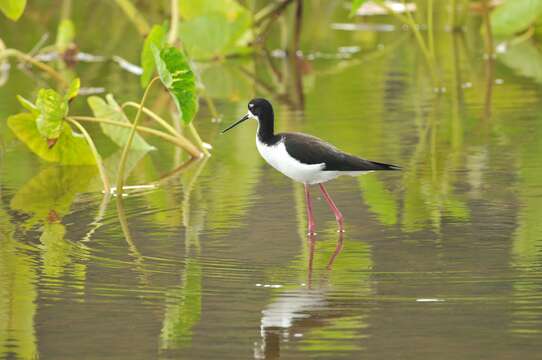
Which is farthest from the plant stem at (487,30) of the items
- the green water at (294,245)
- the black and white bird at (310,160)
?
the black and white bird at (310,160)

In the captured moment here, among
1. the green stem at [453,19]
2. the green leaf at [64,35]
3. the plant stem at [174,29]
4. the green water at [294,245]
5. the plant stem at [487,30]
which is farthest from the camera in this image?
the green stem at [453,19]

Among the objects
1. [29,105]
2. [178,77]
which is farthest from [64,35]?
[178,77]

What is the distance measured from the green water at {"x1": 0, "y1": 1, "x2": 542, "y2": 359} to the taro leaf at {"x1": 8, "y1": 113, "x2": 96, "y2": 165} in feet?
0.41

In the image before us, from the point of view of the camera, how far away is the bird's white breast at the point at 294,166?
7.60 metres

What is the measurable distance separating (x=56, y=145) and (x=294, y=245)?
9.39 ft

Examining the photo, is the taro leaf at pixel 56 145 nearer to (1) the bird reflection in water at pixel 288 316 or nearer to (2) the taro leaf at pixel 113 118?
(2) the taro leaf at pixel 113 118

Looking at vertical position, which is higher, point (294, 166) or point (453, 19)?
point (453, 19)

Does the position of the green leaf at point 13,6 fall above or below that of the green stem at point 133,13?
below

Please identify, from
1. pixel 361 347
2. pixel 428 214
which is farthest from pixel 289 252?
pixel 361 347

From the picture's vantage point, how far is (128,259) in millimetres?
7078

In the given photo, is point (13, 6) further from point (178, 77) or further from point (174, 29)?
point (178, 77)

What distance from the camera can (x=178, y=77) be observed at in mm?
8305

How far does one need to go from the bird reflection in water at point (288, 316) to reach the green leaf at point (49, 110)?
2.95m

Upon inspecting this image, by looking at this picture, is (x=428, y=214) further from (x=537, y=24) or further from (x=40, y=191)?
(x=537, y=24)
